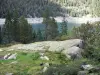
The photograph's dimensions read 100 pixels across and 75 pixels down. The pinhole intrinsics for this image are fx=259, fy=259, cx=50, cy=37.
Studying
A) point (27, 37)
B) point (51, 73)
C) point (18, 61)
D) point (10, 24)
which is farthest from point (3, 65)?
point (10, 24)

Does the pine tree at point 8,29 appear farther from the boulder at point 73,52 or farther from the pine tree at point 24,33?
the boulder at point 73,52

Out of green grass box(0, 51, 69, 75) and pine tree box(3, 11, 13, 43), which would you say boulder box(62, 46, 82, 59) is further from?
pine tree box(3, 11, 13, 43)

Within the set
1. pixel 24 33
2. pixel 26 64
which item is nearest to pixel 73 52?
pixel 26 64

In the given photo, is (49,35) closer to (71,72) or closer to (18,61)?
(18,61)

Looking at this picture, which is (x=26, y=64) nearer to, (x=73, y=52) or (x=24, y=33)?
(x=73, y=52)

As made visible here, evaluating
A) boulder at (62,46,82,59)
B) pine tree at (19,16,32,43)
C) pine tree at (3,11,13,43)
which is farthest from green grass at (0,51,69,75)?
pine tree at (3,11,13,43)

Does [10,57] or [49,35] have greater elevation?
[10,57]

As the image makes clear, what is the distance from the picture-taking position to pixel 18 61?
25078mm

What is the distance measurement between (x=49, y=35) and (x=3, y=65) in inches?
2811

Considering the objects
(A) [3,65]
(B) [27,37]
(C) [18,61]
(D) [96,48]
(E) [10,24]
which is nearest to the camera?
(D) [96,48]

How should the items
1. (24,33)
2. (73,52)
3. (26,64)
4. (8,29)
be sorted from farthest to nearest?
1. (8,29)
2. (24,33)
3. (73,52)
4. (26,64)

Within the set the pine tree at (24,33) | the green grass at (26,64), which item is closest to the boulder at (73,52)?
the green grass at (26,64)

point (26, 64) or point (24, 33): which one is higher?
point (26, 64)

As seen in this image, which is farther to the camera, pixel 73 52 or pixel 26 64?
pixel 73 52
